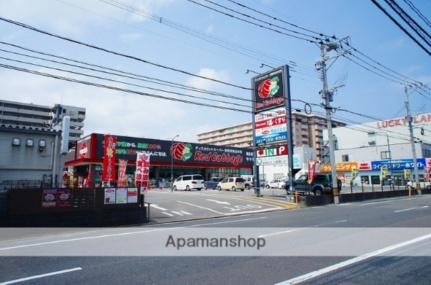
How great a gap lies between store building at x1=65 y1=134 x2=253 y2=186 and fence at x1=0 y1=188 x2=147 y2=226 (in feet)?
83.0

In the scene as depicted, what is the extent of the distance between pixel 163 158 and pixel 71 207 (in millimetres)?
35341

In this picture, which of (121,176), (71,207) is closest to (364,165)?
(121,176)

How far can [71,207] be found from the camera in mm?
14172

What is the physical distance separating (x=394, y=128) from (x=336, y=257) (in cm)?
7000

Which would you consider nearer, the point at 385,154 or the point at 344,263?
the point at 344,263

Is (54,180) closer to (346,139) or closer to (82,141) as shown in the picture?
(82,141)

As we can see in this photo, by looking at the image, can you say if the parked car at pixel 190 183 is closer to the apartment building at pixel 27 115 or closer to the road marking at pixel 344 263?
the road marking at pixel 344 263

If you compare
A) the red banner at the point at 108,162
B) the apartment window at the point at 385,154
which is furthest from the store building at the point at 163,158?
the apartment window at the point at 385,154

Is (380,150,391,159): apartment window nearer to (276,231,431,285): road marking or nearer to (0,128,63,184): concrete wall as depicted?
(0,128,63,184): concrete wall

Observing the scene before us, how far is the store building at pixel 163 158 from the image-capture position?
43537mm

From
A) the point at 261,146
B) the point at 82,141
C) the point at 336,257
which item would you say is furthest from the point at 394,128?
the point at 336,257

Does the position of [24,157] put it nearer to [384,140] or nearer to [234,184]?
[234,184]

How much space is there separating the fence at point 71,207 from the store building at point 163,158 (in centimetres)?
2531

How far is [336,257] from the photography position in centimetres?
645
